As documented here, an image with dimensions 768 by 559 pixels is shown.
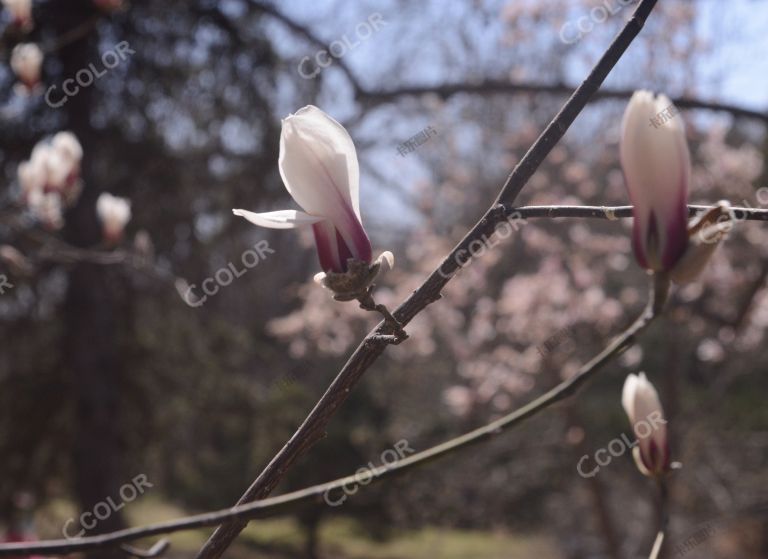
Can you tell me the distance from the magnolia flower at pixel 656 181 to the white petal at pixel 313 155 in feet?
0.60

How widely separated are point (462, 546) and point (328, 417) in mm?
6264

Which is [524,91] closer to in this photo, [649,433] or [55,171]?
[55,171]

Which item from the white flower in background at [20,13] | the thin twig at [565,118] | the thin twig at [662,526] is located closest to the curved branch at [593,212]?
the thin twig at [565,118]

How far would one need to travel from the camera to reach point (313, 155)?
0.52m

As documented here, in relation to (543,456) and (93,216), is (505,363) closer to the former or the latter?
(543,456)

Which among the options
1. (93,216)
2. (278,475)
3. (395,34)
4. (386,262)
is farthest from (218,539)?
(395,34)

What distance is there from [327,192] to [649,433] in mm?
423

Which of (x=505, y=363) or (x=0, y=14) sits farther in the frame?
(x=505, y=363)

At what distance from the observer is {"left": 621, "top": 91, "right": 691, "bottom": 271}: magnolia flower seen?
0.41m

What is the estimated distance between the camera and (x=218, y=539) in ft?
1.47

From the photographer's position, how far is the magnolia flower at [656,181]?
1.34ft

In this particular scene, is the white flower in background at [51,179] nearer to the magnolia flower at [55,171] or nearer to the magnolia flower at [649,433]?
the magnolia flower at [55,171]

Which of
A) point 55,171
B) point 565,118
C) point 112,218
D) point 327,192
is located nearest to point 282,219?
point 327,192

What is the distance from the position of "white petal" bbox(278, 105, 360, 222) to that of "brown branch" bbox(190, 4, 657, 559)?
103mm
